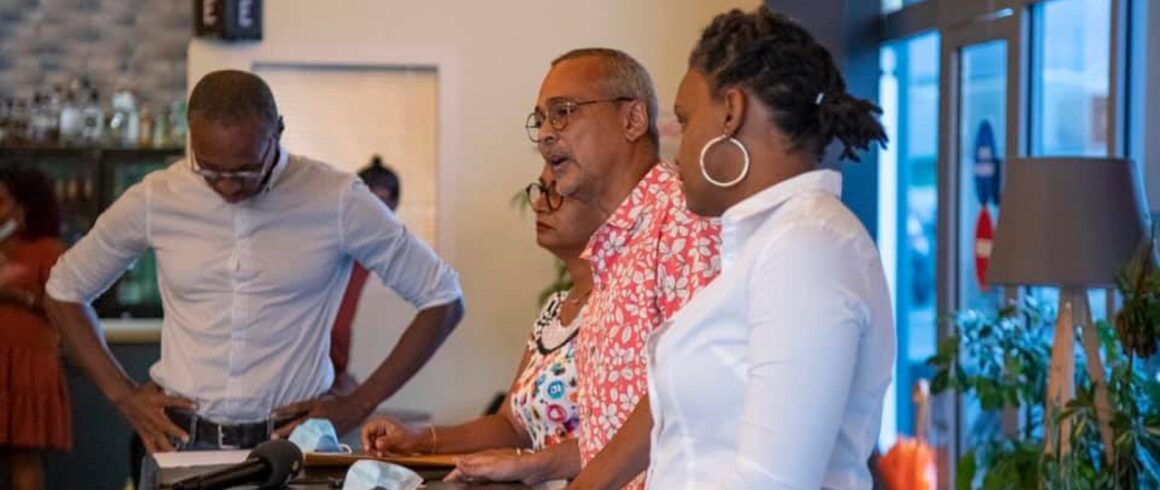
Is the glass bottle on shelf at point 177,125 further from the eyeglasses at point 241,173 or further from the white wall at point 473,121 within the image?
the eyeglasses at point 241,173

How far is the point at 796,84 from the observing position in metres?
2.02

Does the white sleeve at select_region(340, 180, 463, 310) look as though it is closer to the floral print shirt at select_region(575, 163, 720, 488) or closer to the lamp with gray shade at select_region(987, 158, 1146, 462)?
the lamp with gray shade at select_region(987, 158, 1146, 462)

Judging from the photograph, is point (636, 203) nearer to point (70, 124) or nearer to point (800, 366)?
point (800, 366)

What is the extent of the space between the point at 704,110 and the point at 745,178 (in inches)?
3.6

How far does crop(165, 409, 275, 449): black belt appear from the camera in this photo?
13.2ft

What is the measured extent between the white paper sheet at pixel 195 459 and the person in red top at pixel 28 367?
3.35 m

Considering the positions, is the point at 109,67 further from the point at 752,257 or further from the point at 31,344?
the point at 752,257

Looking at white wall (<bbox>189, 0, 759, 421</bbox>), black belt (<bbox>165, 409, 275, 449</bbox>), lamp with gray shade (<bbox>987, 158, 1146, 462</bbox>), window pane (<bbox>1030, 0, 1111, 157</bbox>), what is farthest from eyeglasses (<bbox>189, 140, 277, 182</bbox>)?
white wall (<bbox>189, 0, 759, 421</bbox>)

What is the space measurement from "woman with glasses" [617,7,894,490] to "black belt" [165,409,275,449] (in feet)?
6.67

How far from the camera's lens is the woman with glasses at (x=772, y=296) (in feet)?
6.14

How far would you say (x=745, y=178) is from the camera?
6.65 ft

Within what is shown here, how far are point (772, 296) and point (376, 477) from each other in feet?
3.08

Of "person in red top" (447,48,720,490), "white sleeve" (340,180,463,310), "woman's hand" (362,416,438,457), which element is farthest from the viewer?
"white sleeve" (340,180,463,310)

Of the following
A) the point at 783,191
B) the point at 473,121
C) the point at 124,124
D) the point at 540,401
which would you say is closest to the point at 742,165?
the point at 783,191
